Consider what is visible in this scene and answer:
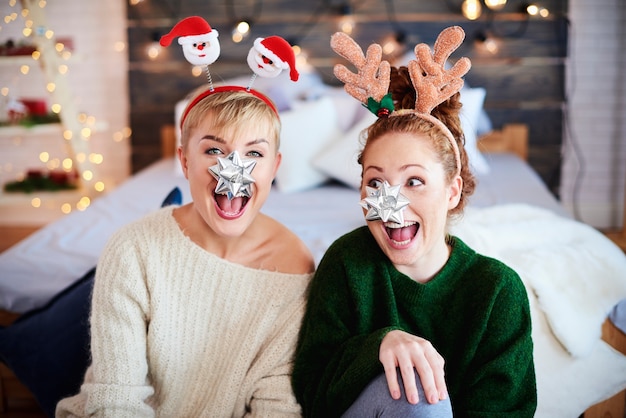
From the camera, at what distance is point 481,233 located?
6.43 feet

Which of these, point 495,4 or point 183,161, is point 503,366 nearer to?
point 183,161

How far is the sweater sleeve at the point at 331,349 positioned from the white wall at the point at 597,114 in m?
2.64

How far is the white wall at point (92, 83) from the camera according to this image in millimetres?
3732

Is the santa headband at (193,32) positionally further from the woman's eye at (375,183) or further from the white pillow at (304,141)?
the white pillow at (304,141)

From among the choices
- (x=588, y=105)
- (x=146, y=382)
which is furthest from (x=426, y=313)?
(x=588, y=105)

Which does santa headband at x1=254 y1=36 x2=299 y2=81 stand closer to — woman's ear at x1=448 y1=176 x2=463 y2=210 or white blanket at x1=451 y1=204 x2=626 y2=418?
woman's ear at x1=448 y1=176 x2=463 y2=210

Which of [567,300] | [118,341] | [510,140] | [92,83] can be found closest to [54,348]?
[118,341]

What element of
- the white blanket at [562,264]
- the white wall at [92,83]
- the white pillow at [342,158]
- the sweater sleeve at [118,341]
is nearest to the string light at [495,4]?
the white pillow at [342,158]

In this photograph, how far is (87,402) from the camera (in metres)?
1.31

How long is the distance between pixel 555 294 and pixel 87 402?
1.11m

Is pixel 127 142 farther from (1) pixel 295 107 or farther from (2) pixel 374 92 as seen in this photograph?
(2) pixel 374 92

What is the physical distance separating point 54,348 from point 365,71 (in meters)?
1.09

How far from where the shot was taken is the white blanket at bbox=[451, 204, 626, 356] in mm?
1686

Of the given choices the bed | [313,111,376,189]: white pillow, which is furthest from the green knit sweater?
[313,111,376,189]: white pillow
